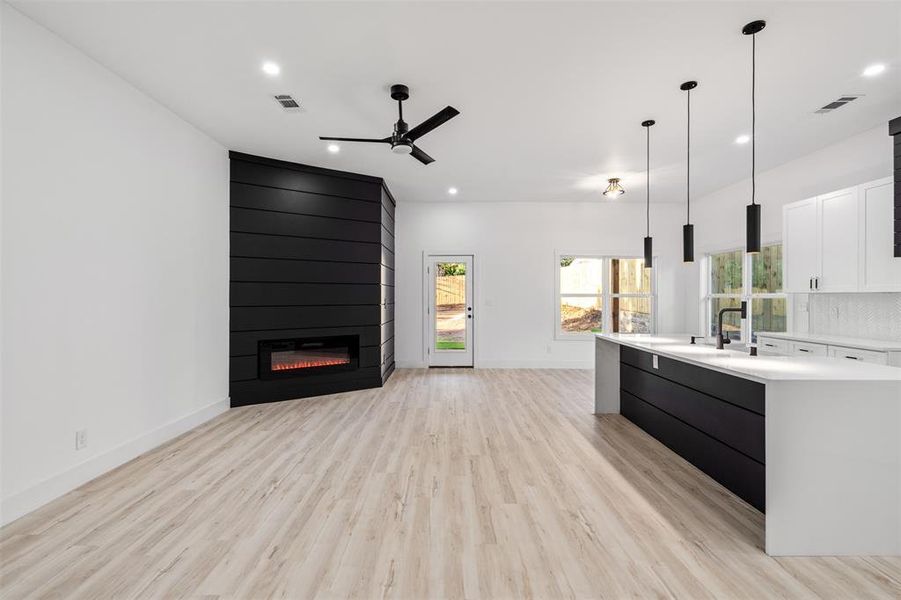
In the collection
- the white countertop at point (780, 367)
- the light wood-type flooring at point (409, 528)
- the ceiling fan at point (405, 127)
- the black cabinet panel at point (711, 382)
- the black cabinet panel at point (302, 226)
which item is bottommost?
the light wood-type flooring at point (409, 528)

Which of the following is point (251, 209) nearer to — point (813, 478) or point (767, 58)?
point (767, 58)

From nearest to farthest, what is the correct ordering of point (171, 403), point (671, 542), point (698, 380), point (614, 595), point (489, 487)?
point (614, 595)
point (671, 542)
point (489, 487)
point (698, 380)
point (171, 403)

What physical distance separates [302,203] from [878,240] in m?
5.75

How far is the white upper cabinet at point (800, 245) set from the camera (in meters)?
4.25

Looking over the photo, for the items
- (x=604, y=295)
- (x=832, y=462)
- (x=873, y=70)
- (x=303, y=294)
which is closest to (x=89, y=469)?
(x=303, y=294)

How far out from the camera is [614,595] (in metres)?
1.65

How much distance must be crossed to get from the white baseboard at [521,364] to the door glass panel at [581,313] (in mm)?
549

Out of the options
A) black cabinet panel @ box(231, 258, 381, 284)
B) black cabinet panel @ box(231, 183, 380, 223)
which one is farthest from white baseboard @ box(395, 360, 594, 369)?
black cabinet panel @ box(231, 183, 380, 223)

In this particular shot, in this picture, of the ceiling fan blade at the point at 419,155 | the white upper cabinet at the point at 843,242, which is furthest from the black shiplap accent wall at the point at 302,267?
the white upper cabinet at the point at 843,242

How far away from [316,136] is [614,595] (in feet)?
13.7

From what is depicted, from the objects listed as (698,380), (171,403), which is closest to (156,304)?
(171,403)

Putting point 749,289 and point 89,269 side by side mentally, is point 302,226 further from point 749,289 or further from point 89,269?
point 749,289

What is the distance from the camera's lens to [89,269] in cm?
274

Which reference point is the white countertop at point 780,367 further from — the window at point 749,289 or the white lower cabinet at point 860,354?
the window at point 749,289
